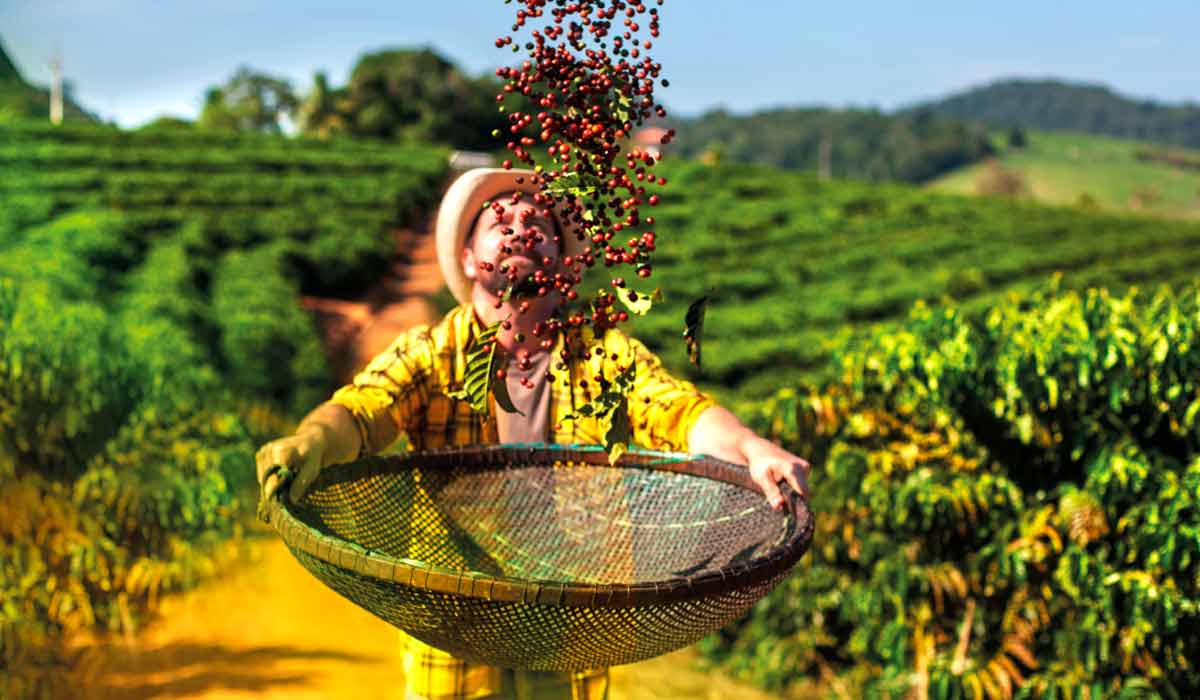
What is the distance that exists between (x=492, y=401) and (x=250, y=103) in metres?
35.5

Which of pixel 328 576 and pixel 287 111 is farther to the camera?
pixel 287 111

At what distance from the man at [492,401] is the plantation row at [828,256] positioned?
5363 millimetres

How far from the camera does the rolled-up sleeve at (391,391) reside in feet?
6.38

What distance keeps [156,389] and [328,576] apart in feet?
13.3

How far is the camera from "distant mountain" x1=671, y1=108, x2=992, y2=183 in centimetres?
6981

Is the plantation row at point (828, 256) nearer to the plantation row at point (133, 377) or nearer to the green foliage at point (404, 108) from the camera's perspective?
the plantation row at point (133, 377)

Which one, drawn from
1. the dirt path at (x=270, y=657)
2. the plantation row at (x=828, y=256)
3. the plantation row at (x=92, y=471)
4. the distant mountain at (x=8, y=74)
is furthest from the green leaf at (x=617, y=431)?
the distant mountain at (x=8, y=74)

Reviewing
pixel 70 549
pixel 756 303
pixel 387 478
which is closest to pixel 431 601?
pixel 387 478

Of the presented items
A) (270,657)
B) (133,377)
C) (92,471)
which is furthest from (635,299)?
(133,377)

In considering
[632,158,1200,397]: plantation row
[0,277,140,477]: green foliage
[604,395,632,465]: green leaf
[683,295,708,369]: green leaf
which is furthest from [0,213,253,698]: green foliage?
[632,158,1200,397]: plantation row

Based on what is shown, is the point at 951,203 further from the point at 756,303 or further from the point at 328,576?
the point at 328,576

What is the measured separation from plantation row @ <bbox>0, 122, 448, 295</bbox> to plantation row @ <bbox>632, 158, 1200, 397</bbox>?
4120 millimetres

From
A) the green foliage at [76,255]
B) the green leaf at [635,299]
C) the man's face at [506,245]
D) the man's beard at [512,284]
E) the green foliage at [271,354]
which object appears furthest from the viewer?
the green foliage at [271,354]

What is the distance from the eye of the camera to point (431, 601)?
1.32 m
